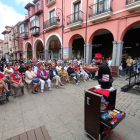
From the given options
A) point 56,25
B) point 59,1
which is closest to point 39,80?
point 56,25

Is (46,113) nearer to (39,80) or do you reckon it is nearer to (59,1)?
(39,80)

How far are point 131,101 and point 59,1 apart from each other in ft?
46.5

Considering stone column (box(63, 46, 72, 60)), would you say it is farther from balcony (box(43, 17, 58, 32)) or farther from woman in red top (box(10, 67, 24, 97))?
woman in red top (box(10, 67, 24, 97))

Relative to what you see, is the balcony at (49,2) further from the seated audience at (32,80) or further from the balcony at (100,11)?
the seated audience at (32,80)

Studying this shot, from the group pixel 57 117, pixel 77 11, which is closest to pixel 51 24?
pixel 77 11

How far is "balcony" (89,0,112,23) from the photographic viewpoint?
8.49 metres

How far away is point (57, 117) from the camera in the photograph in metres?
2.96

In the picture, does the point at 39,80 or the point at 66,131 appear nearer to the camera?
the point at 66,131

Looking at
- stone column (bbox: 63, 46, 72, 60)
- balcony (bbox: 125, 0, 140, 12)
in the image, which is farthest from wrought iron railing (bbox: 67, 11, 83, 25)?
balcony (bbox: 125, 0, 140, 12)

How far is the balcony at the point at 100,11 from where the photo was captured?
27.9 ft

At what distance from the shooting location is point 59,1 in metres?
12.9

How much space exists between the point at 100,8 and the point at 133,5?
9.40 ft

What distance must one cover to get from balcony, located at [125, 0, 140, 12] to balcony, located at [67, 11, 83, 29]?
4.43 metres

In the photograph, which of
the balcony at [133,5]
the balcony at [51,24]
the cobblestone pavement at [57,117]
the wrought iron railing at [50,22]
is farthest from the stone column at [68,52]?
the cobblestone pavement at [57,117]
